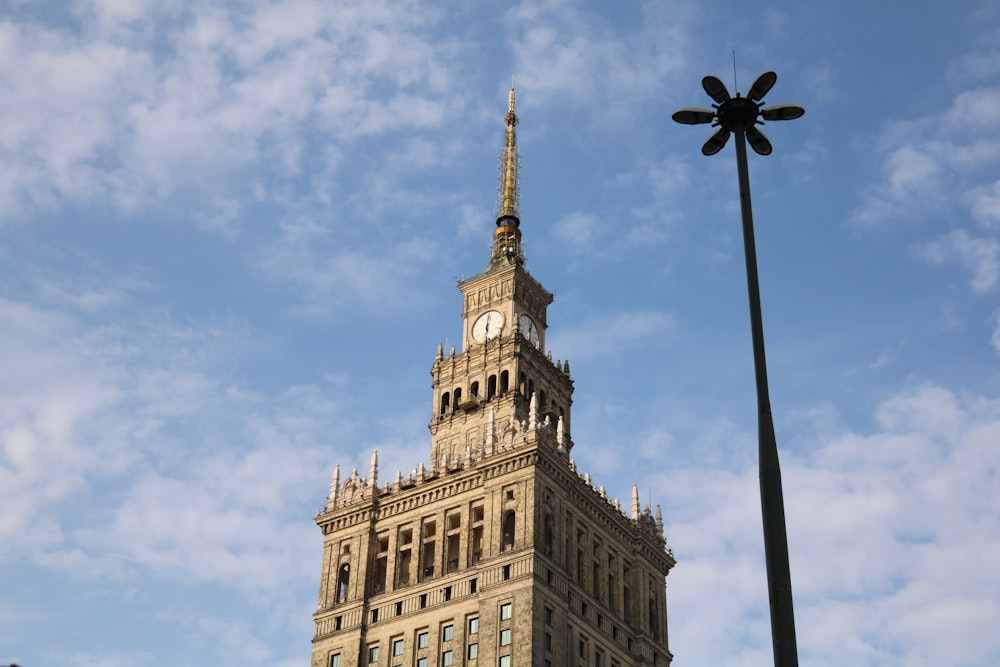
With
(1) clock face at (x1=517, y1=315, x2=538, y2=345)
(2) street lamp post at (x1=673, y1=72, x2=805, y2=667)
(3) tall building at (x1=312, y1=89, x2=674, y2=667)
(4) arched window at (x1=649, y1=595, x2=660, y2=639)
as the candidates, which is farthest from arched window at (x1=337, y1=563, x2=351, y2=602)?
(2) street lamp post at (x1=673, y1=72, x2=805, y2=667)

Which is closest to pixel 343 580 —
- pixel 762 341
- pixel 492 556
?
pixel 492 556

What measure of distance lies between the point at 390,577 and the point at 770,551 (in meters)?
83.3

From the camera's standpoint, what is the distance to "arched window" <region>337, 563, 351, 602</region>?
114125 millimetres

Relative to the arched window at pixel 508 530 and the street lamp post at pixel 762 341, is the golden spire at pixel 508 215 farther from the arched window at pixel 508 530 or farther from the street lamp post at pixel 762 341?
the street lamp post at pixel 762 341

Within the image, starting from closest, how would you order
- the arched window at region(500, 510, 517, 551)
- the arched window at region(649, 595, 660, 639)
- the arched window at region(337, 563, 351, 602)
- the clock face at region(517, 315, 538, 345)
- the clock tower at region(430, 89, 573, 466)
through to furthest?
→ the arched window at region(500, 510, 517, 551)
the arched window at region(337, 563, 351, 602)
the arched window at region(649, 595, 660, 639)
the clock tower at region(430, 89, 573, 466)
the clock face at region(517, 315, 538, 345)

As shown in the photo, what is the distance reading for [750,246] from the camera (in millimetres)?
34875

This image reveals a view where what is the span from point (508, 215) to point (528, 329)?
13.8 metres

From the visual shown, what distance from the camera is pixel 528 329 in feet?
435

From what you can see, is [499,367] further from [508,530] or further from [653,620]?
[653,620]

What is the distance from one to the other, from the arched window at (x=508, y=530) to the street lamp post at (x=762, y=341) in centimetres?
7283

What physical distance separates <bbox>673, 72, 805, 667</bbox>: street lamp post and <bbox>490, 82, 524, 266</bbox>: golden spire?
9726 cm

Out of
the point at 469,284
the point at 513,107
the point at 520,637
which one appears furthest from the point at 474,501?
the point at 513,107

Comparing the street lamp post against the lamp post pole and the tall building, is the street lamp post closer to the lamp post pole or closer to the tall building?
the lamp post pole

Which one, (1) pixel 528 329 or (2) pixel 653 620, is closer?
(2) pixel 653 620
